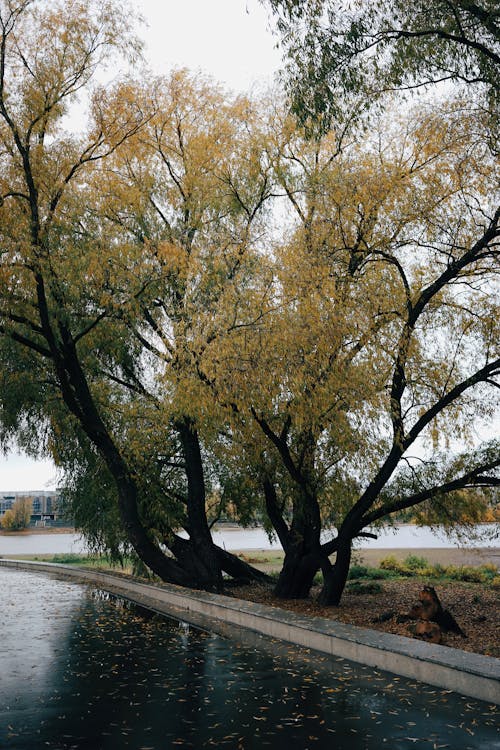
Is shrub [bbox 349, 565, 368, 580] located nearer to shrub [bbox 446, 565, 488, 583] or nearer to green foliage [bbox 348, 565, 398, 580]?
green foliage [bbox 348, 565, 398, 580]

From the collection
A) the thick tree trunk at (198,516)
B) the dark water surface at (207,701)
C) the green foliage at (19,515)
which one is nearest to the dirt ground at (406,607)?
the thick tree trunk at (198,516)

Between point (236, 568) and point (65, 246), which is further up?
point (65, 246)

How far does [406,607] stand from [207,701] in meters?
8.26

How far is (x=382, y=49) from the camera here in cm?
966

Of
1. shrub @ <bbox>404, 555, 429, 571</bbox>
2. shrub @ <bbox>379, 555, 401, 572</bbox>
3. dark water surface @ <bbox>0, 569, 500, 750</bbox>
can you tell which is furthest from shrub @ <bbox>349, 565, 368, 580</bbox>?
dark water surface @ <bbox>0, 569, 500, 750</bbox>

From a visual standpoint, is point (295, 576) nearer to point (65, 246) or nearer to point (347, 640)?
point (347, 640)

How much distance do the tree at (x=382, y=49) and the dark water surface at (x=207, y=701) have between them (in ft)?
22.0

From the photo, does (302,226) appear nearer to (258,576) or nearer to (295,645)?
(295,645)

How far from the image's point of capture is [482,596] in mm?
16594

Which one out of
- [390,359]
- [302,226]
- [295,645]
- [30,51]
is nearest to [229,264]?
[302,226]

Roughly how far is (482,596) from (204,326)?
29.1ft

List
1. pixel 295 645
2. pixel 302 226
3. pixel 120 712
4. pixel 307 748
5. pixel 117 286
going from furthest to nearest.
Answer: pixel 117 286 < pixel 302 226 < pixel 295 645 < pixel 120 712 < pixel 307 748

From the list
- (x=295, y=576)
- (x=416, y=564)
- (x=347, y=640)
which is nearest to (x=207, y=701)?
(x=347, y=640)

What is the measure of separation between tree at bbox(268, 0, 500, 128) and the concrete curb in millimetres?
A: 6469
